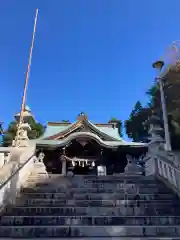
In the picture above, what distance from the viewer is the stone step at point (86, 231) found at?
436 centimetres

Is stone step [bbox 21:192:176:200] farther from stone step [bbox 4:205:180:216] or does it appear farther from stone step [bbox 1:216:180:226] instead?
stone step [bbox 1:216:180:226]

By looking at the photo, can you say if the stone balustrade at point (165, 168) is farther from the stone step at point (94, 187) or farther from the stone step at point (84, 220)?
the stone step at point (84, 220)

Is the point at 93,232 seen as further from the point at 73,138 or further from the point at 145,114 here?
the point at 145,114

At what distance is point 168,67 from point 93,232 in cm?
1621

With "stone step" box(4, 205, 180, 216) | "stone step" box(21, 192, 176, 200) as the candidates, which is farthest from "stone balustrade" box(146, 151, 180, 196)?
"stone step" box(4, 205, 180, 216)

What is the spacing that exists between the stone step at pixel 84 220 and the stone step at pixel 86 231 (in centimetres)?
32

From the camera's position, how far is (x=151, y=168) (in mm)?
8672

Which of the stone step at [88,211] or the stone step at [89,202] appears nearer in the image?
the stone step at [88,211]

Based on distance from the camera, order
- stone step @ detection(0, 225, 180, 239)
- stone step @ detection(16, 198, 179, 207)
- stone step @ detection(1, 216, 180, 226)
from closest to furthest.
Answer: stone step @ detection(0, 225, 180, 239) < stone step @ detection(1, 216, 180, 226) < stone step @ detection(16, 198, 179, 207)

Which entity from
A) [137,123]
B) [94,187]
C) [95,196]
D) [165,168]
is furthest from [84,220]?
[137,123]

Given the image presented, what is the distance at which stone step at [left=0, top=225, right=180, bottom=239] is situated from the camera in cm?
436

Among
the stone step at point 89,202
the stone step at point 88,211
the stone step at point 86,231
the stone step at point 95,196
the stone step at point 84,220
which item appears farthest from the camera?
the stone step at point 95,196

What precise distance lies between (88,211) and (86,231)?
831mm

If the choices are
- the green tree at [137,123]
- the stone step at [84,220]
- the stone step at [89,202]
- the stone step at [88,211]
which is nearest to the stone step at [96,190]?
the stone step at [89,202]
